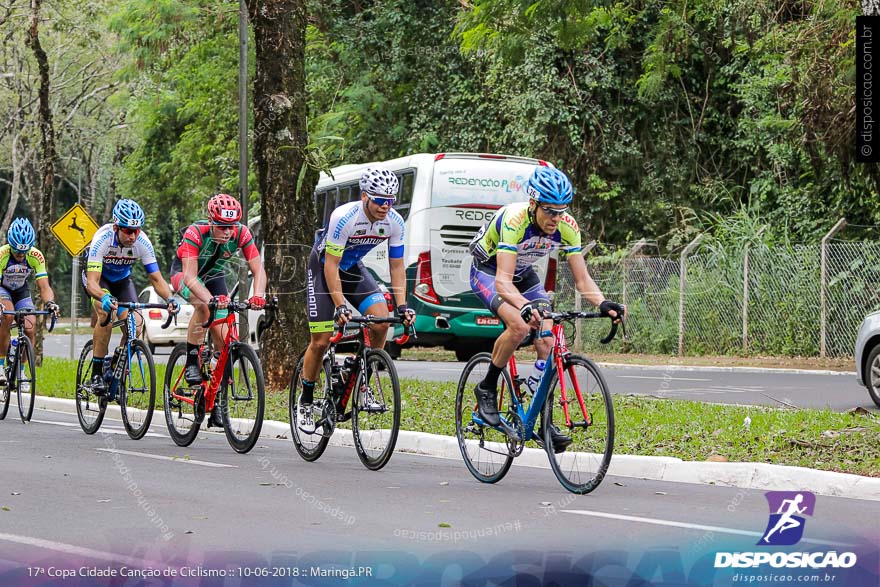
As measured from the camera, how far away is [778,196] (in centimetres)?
2950

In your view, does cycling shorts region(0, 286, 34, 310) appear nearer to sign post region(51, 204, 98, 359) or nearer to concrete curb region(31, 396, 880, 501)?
concrete curb region(31, 396, 880, 501)

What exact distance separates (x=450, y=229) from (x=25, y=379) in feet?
36.4

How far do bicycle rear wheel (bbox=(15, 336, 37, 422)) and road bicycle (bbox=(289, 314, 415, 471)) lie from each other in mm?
4985

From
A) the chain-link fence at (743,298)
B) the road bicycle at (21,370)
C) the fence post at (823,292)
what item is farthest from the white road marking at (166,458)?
the fence post at (823,292)

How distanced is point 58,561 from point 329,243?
4.12 metres

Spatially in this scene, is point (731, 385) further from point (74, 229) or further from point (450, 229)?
point (74, 229)

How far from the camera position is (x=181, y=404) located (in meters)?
11.8

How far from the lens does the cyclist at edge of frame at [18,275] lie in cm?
1503

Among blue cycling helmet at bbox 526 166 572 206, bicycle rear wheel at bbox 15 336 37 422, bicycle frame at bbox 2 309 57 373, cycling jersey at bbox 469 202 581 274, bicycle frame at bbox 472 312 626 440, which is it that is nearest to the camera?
bicycle frame at bbox 472 312 626 440

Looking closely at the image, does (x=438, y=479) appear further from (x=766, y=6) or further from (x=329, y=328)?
(x=766, y=6)

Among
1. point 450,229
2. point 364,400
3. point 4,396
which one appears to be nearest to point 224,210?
point 364,400

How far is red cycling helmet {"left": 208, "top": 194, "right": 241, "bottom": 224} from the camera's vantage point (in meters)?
11.2

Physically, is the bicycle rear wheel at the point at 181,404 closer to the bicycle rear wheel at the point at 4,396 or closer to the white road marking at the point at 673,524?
the bicycle rear wheel at the point at 4,396

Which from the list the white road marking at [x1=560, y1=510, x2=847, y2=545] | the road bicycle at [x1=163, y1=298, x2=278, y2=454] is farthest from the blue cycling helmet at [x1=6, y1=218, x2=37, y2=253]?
the white road marking at [x1=560, y1=510, x2=847, y2=545]
